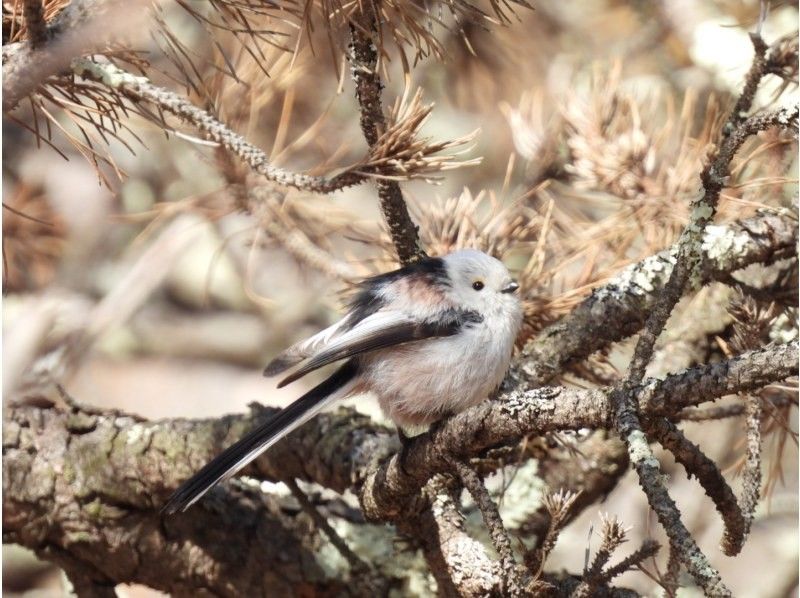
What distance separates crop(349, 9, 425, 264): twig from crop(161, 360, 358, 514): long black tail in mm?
396

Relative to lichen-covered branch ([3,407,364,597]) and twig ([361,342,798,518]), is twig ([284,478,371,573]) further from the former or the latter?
twig ([361,342,798,518])

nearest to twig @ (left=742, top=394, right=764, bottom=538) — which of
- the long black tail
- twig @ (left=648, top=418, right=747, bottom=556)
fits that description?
twig @ (left=648, top=418, right=747, bottom=556)

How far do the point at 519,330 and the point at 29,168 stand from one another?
261cm

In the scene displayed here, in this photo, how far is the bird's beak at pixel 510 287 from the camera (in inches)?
86.7

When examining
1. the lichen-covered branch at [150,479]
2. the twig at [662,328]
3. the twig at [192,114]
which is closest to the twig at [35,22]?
the twig at [192,114]

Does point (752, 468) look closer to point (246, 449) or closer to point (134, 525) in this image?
point (246, 449)

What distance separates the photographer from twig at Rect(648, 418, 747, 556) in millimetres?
1428

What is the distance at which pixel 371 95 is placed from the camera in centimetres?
187

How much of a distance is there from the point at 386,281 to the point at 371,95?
464 mm

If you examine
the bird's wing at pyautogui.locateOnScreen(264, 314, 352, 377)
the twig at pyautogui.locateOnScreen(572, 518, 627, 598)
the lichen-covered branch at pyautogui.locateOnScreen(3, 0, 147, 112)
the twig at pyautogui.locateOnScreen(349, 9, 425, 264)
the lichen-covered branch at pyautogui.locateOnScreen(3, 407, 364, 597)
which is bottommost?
the twig at pyautogui.locateOnScreen(572, 518, 627, 598)

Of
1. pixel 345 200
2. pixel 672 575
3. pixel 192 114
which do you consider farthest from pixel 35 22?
pixel 345 200

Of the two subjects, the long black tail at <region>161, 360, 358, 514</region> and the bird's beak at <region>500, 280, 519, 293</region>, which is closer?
the long black tail at <region>161, 360, 358, 514</region>

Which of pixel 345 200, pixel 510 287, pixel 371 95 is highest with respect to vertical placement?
pixel 345 200

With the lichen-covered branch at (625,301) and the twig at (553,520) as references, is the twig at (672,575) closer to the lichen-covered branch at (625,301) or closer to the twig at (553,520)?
the twig at (553,520)
